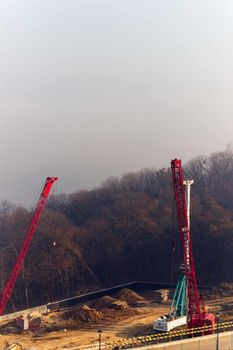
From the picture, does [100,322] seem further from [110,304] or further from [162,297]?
[162,297]

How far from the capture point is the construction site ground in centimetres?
3268

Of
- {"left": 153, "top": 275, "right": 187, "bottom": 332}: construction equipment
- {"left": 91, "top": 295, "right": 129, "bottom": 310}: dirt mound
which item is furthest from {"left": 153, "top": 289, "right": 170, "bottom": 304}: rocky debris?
{"left": 153, "top": 275, "right": 187, "bottom": 332}: construction equipment

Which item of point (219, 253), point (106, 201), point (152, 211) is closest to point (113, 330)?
point (219, 253)

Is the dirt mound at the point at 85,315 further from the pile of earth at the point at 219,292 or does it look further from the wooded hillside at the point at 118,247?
the wooded hillside at the point at 118,247

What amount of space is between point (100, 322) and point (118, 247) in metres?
29.1

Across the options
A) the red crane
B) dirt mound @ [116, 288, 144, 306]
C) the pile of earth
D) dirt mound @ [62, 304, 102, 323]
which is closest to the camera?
the red crane

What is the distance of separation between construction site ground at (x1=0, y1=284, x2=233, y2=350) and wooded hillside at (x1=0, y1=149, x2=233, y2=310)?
1068 centimetres

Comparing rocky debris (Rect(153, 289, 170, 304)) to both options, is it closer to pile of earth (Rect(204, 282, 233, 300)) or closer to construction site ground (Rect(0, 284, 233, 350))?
construction site ground (Rect(0, 284, 233, 350))

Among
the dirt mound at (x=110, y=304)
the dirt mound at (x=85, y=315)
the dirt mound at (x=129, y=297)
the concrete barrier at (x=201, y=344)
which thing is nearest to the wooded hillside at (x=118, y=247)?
the dirt mound at (x=129, y=297)

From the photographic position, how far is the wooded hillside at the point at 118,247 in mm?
59438

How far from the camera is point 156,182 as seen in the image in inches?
3743

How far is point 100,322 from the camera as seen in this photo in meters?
37.8

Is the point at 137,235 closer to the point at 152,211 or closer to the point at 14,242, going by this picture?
the point at 152,211

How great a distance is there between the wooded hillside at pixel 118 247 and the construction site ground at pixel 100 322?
35.1 ft
